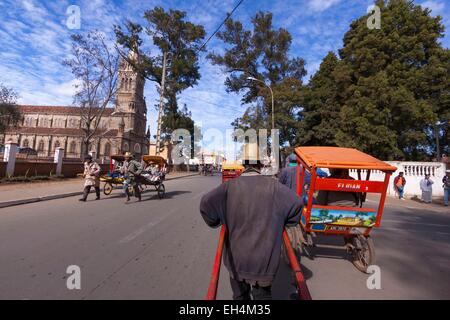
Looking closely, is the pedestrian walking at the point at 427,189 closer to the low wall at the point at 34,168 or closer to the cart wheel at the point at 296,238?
the cart wheel at the point at 296,238

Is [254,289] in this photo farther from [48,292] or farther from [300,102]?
[300,102]

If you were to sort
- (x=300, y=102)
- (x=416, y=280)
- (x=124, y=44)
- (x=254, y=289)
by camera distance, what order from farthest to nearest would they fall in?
(x=124, y=44)
(x=300, y=102)
(x=416, y=280)
(x=254, y=289)

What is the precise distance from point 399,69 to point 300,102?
9.72m

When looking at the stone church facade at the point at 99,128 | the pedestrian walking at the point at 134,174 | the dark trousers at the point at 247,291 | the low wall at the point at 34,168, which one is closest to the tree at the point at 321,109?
the pedestrian walking at the point at 134,174

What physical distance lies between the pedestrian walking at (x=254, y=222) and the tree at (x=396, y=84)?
813 inches

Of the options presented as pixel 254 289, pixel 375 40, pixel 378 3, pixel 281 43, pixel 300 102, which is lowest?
pixel 254 289

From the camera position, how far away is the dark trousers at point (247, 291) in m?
2.40

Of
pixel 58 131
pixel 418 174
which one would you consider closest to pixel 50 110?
pixel 58 131

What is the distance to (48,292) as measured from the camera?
11.1ft

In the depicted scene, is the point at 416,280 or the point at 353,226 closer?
the point at 416,280

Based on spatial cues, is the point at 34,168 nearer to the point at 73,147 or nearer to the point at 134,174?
the point at 134,174

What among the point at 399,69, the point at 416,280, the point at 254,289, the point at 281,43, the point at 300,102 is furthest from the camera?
the point at 281,43
